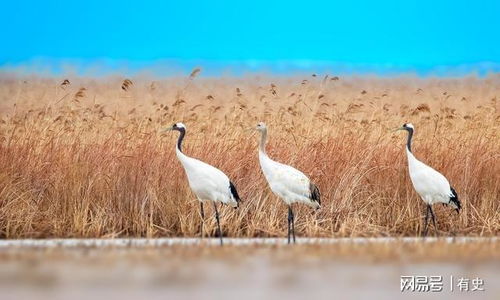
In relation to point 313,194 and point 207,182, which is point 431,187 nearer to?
point 313,194

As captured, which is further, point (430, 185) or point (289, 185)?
point (430, 185)

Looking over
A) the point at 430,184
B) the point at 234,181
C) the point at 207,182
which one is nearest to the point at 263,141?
the point at 234,181

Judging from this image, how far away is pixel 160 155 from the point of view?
15086mm

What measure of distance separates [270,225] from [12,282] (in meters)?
5.69

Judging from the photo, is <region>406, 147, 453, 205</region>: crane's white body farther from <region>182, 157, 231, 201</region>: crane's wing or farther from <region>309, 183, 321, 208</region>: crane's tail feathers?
A: <region>182, 157, 231, 201</region>: crane's wing

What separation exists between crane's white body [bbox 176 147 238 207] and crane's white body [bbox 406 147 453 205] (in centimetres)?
241

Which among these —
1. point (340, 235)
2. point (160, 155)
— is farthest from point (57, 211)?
point (340, 235)

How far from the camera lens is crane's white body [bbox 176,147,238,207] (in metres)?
13.1

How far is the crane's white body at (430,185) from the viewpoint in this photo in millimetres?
13461

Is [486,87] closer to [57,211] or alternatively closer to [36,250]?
[57,211]

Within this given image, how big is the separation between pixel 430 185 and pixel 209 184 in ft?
9.34

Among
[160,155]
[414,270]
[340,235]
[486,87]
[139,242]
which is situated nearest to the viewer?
[414,270]

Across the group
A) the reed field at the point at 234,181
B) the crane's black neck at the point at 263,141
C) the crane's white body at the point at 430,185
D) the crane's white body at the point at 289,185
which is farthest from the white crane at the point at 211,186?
the crane's white body at the point at 430,185

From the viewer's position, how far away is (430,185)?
530 inches
